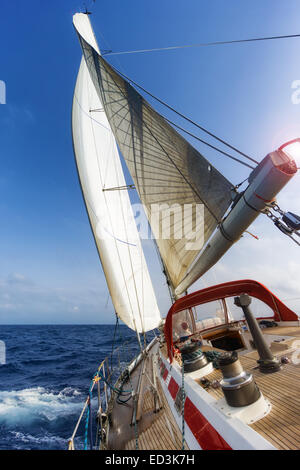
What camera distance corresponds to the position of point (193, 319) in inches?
254

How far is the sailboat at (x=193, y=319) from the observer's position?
90.1 inches

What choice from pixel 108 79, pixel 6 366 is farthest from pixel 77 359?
pixel 108 79

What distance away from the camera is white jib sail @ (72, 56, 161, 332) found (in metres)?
10.6

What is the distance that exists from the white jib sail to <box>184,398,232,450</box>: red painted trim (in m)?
6.42

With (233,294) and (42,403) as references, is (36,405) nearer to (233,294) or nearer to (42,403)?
(42,403)

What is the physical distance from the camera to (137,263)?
47.1 ft

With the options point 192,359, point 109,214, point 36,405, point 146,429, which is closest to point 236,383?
point 192,359

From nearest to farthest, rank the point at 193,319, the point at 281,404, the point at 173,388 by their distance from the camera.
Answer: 1. the point at 281,404
2. the point at 173,388
3. the point at 193,319

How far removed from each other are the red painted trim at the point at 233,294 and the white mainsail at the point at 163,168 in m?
2.12

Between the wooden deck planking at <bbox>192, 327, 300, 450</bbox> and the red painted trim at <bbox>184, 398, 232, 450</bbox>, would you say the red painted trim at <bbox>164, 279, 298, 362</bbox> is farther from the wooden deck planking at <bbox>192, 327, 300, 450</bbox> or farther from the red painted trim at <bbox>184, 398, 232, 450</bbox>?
the red painted trim at <bbox>184, 398, 232, 450</bbox>

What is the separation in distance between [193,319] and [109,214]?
850 centimetres

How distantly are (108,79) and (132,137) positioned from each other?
2.36 m

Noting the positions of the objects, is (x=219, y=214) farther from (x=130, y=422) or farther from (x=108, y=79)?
(x=108, y=79)

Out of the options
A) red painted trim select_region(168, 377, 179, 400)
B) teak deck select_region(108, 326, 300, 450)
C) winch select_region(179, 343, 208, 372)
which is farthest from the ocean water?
winch select_region(179, 343, 208, 372)
